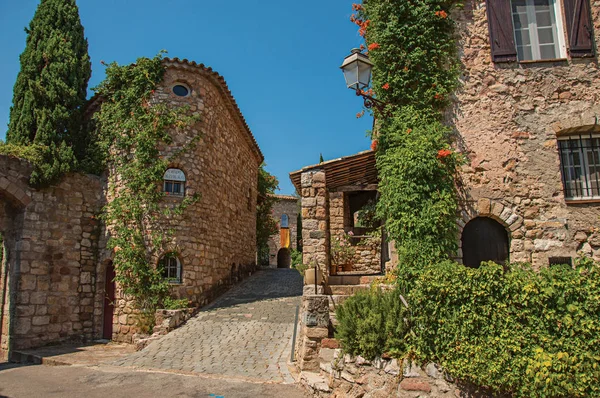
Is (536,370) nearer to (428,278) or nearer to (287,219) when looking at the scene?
(428,278)

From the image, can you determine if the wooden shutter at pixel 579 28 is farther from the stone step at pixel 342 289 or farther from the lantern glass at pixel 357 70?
the stone step at pixel 342 289

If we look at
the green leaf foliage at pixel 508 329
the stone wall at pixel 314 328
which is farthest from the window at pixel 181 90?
the green leaf foliage at pixel 508 329

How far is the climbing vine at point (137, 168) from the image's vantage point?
478 inches

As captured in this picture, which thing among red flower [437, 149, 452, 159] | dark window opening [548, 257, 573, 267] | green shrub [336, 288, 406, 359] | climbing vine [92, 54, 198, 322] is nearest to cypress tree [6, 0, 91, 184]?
climbing vine [92, 54, 198, 322]

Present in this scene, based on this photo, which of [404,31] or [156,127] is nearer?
[404,31]

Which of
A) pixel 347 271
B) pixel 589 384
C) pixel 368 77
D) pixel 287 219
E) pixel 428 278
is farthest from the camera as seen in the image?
pixel 287 219

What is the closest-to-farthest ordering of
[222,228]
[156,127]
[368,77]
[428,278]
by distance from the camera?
[428,278]
[368,77]
[156,127]
[222,228]

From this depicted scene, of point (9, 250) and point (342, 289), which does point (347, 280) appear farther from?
point (9, 250)

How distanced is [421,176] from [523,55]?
3194 mm

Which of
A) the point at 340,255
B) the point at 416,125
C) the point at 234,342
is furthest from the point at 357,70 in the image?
the point at 234,342

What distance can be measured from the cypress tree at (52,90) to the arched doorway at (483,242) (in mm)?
10903

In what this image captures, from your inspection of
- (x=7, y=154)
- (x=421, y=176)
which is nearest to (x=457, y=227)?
(x=421, y=176)

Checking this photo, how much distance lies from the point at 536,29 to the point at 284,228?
97.8 feet

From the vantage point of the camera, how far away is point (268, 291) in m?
15.4
